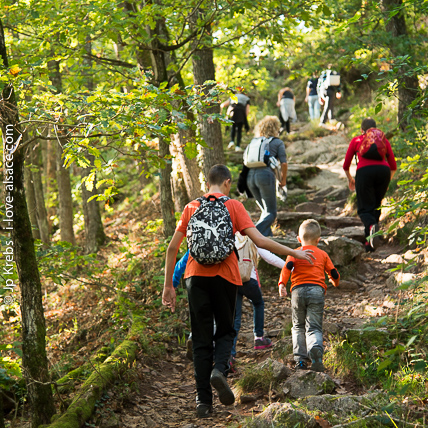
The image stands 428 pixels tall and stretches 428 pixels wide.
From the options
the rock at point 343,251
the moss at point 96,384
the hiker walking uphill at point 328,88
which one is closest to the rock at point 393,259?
the rock at point 343,251

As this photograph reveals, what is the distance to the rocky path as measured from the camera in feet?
14.1

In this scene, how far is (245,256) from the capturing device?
17.2ft

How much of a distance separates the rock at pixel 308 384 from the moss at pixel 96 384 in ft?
5.94

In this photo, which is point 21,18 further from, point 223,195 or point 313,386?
point 313,386

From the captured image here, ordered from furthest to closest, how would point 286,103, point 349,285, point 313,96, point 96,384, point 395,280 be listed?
point 313,96 → point 286,103 → point 349,285 → point 395,280 → point 96,384

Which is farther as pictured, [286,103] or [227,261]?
[286,103]

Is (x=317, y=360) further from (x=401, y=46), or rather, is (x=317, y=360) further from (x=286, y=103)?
(x=286, y=103)

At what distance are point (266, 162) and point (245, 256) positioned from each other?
2.87m

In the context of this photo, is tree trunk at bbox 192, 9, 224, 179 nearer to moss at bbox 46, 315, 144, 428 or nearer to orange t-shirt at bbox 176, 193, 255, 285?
moss at bbox 46, 315, 144, 428

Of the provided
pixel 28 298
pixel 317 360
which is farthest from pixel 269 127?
pixel 28 298

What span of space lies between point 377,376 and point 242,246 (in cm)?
190

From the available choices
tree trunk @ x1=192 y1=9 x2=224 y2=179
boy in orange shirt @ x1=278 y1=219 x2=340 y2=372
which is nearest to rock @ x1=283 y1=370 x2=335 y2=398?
boy in orange shirt @ x1=278 y1=219 x2=340 y2=372

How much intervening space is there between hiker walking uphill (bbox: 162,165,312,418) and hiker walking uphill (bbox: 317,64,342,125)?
40.5ft

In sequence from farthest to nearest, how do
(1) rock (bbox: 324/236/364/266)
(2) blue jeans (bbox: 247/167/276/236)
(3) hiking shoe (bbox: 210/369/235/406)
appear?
1. (1) rock (bbox: 324/236/364/266)
2. (2) blue jeans (bbox: 247/167/276/236)
3. (3) hiking shoe (bbox: 210/369/235/406)
